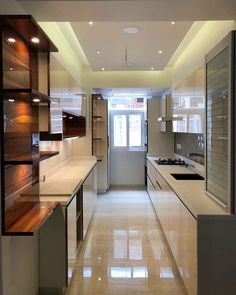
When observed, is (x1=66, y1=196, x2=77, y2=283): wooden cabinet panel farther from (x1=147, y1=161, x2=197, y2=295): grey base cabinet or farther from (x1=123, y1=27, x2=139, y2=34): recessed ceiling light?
(x1=123, y1=27, x2=139, y2=34): recessed ceiling light

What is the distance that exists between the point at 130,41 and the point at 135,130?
478 cm

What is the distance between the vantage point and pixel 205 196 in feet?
10.4

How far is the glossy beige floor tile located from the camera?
10.6ft

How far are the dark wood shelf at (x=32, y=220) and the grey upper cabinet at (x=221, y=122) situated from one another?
1.44m

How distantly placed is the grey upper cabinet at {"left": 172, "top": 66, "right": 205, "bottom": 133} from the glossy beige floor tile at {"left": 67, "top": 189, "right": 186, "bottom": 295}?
1.69 metres

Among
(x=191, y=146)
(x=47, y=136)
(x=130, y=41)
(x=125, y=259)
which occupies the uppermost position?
(x=130, y=41)

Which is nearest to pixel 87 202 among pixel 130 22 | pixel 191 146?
pixel 191 146

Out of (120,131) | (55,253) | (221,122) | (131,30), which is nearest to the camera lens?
(221,122)

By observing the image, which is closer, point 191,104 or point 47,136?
point 47,136

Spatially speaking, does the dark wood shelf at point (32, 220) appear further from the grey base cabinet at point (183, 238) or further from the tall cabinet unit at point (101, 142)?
the tall cabinet unit at point (101, 142)

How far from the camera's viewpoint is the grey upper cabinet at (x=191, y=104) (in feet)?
12.7

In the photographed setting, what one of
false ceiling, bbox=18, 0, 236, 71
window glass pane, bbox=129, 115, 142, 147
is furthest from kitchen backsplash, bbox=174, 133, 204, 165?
window glass pane, bbox=129, 115, 142, 147

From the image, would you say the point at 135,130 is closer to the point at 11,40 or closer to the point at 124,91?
the point at 124,91

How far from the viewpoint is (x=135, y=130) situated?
918cm
